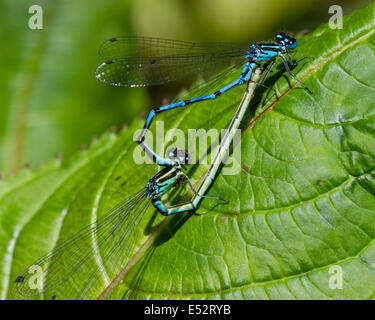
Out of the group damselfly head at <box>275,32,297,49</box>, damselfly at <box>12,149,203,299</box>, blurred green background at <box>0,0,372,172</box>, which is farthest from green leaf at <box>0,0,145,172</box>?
→ damselfly head at <box>275,32,297,49</box>

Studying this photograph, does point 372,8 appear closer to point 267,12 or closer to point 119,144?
point 119,144

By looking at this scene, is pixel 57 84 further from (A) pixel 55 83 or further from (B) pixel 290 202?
(B) pixel 290 202

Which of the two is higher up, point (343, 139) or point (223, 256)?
point (343, 139)

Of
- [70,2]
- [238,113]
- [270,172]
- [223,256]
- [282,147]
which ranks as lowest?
[223,256]

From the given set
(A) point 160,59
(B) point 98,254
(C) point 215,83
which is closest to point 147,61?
(A) point 160,59

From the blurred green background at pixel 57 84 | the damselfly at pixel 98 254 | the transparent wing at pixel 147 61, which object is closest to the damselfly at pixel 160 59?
the transparent wing at pixel 147 61

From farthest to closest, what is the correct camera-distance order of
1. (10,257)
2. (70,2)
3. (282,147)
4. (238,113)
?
(70,2) < (10,257) < (238,113) < (282,147)

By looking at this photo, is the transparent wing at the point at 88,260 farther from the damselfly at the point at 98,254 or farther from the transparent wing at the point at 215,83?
the transparent wing at the point at 215,83
